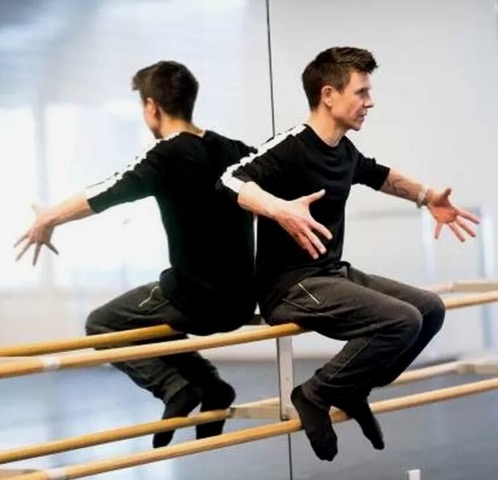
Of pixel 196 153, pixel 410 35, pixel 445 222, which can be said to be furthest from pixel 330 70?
pixel 410 35

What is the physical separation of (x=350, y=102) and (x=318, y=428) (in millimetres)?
684

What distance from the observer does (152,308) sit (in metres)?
3.08

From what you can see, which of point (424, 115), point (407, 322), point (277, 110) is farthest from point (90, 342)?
point (424, 115)

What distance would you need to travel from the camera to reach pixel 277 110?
5180 millimetres

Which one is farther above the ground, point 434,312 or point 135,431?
point 434,312

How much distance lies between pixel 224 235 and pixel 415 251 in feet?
9.25

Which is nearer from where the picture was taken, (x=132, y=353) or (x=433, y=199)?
(x=132, y=353)

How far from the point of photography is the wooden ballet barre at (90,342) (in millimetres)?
2838

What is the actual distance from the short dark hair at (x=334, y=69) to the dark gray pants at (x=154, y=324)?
0.55 m

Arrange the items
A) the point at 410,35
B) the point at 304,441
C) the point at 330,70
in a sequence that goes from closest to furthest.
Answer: the point at 330,70 < the point at 304,441 < the point at 410,35

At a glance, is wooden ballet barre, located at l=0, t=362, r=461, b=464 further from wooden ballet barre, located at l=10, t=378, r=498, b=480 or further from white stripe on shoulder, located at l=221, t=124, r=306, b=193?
white stripe on shoulder, located at l=221, t=124, r=306, b=193

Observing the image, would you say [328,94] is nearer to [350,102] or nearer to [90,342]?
[350,102]

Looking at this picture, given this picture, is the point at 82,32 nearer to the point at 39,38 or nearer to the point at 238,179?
the point at 39,38

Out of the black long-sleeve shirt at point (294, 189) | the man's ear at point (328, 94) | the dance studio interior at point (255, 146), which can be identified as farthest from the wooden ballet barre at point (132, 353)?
the dance studio interior at point (255, 146)
